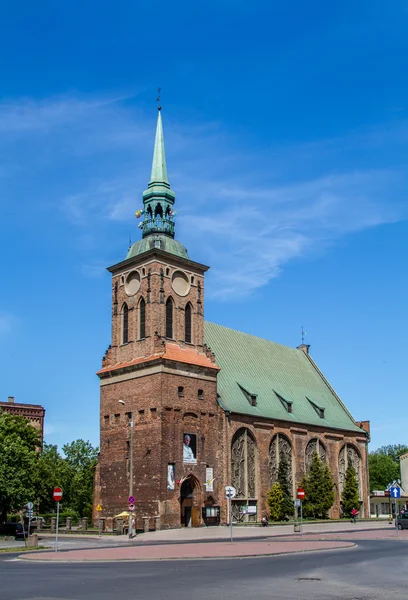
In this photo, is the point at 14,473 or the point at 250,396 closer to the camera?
the point at 14,473

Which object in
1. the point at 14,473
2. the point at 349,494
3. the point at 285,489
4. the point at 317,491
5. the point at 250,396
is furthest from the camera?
the point at 349,494

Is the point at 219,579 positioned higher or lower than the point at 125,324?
lower

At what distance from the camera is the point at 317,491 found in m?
59.6

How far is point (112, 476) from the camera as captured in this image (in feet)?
171

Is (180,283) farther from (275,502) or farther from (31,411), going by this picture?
(31,411)

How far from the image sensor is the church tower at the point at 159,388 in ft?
161

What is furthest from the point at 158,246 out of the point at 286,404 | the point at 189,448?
the point at 286,404

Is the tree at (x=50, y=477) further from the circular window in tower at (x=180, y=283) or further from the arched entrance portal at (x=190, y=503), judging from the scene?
the circular window in tower at (x=180, y=283)

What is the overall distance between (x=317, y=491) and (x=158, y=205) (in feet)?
90.3

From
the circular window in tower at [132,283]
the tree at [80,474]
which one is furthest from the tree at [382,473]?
the circular window in tower at [132,283]

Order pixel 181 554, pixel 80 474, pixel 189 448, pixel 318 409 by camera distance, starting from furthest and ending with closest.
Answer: pixel 80 474
pixel 318 409
pixel 189 448
pixel 181 554

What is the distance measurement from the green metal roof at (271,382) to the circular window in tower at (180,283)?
6120mm

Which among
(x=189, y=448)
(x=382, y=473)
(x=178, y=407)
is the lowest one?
(x=382, y=473)

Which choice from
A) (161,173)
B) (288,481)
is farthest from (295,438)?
(161,173)
